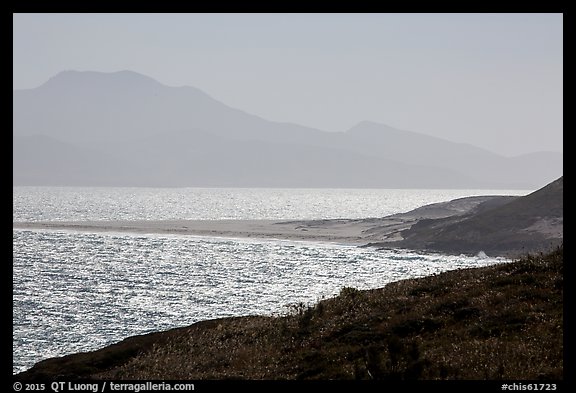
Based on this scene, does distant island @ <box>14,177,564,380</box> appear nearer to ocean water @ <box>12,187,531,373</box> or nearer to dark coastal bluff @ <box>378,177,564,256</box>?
ocean water @ <box>12,187,531,373</box>

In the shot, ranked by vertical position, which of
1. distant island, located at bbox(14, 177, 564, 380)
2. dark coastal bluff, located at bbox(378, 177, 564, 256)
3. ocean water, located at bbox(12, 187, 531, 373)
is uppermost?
dark coastal bluff, located at bbox(378, 177, 564, 256)

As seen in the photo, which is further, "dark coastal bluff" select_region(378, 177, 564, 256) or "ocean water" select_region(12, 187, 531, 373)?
"dark coastal bluff" select_region(378, 177, 564, 256)

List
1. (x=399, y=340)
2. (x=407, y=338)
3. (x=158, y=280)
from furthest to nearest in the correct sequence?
(x=158, y=280) < (x=407, y=338) < (x=399, y=340)

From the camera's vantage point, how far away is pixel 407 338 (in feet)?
67.0

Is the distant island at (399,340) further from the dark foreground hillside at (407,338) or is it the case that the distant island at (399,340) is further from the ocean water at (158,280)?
the ocean water at (158,280)

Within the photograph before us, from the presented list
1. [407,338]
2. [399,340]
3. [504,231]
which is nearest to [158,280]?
[407,338]

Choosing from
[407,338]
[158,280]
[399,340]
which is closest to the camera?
[399,340]

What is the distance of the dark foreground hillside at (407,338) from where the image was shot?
17.3 metres

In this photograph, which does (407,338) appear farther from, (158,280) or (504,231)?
(504,231)

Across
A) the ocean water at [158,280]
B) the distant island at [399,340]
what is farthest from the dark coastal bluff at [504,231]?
the distant island at [399,340]

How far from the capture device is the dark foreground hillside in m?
17.3

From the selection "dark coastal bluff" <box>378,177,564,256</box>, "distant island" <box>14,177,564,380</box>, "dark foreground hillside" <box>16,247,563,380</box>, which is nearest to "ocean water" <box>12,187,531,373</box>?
"distant island" <box>14,177,564,380</box>

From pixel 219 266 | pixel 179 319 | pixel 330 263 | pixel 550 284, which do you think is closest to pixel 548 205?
pixel 330 263
